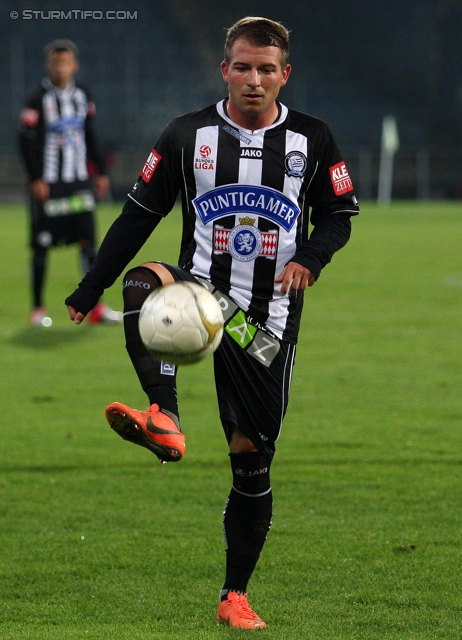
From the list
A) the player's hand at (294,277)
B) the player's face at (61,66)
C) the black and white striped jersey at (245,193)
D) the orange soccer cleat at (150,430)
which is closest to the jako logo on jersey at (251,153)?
the black and white striped jersey at (245,193)

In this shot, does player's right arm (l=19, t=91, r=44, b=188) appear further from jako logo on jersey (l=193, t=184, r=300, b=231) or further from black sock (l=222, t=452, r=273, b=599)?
black sock (l=222, t=452, r=273, b=599)

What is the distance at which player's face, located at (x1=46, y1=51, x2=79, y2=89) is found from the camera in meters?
10.2

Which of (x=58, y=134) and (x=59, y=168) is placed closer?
(x=58, y=134)

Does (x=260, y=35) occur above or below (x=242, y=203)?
above

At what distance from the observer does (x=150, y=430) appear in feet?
10.8

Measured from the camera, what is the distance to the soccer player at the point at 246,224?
3709 millimetres

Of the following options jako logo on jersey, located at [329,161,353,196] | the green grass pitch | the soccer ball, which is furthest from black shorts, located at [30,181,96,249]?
the soccer ball

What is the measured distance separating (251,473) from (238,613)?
49 cm

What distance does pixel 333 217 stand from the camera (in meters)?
3.90

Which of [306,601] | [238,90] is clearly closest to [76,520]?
[306,601]

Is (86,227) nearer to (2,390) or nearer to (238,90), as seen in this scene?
(2,390)

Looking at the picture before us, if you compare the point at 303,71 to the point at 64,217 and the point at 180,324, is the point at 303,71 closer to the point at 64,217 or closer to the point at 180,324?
the point at 64,217

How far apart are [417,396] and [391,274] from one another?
8.36 m

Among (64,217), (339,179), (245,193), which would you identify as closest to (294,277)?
(245,193)
